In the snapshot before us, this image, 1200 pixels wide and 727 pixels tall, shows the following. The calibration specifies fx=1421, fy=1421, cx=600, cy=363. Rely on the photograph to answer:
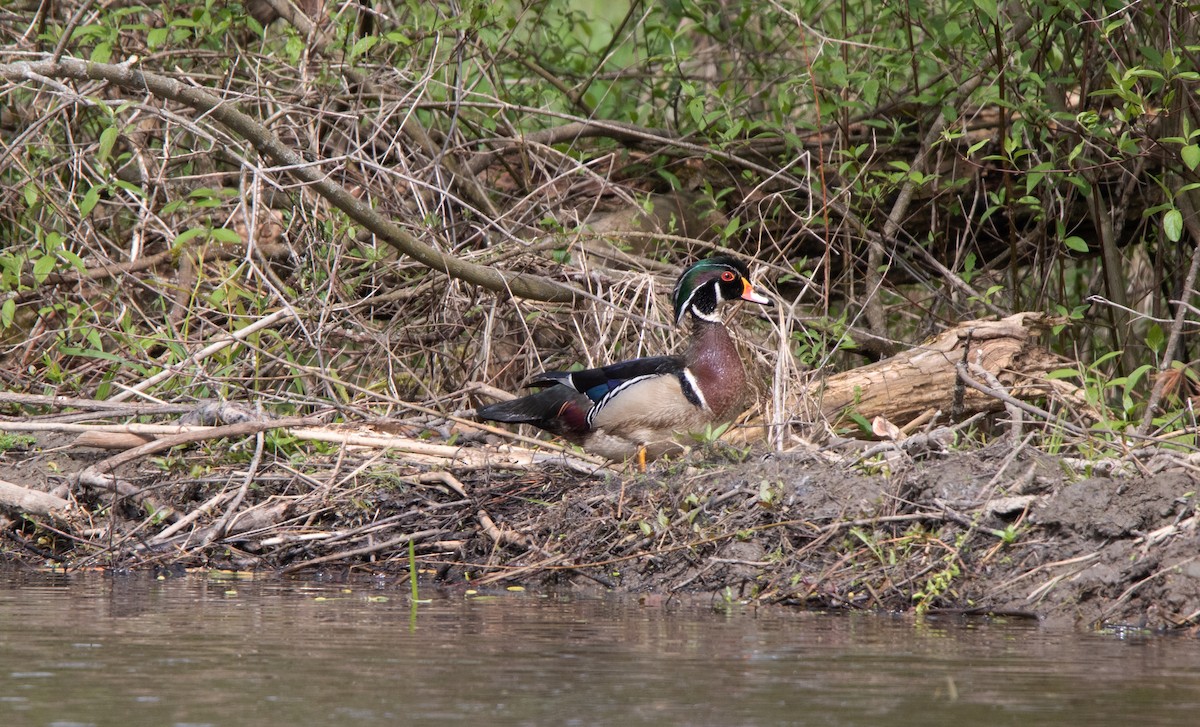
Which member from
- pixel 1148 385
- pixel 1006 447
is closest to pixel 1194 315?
pixel 1148 385

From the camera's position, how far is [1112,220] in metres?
8.36

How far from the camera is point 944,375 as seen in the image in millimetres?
6797

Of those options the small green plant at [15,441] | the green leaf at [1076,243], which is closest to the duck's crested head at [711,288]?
the green leaf at [1076,243]

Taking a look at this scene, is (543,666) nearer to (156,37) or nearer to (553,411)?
(553,411)

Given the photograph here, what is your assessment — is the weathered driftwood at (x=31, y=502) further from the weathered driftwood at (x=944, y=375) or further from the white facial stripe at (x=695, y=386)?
the weathered driftwood at (x=944, y=375)

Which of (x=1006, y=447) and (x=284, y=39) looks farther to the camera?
(x=284, y=39)

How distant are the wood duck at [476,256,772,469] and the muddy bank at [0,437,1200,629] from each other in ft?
0.69

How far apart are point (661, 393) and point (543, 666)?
250cm

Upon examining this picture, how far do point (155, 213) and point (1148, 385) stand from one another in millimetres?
5745

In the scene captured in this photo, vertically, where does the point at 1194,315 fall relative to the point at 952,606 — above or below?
above

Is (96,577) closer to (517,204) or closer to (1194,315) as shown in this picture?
(517,204)

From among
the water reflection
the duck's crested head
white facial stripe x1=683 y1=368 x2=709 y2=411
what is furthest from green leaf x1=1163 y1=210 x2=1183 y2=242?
the water reflection

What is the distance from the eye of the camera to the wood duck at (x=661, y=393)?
6.25 metres

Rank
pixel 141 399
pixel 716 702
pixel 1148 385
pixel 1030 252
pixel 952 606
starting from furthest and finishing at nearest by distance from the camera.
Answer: pixel 1030 252 → pixel 1148 385 → pixel 141 399 → pixel 952 606 → pixel 716 702
